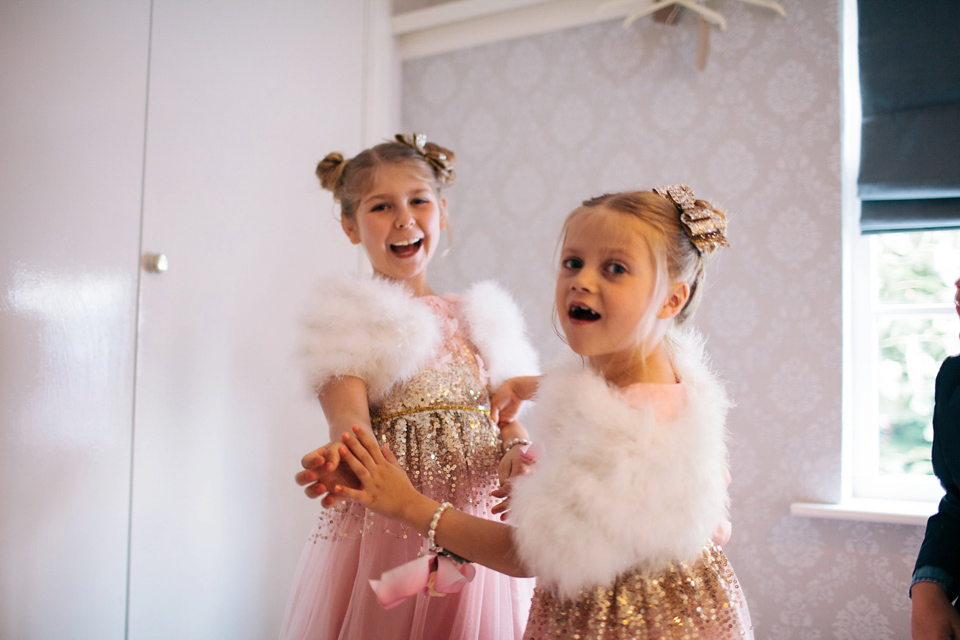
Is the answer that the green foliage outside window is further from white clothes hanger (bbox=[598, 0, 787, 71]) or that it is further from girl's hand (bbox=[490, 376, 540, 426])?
girl's hand (bbox=[490, 376, 540, 426])

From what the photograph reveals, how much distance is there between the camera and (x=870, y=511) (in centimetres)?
170

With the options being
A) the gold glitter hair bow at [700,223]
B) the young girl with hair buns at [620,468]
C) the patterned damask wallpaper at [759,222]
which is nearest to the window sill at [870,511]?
the patterned damask wallpaper at [759,222]

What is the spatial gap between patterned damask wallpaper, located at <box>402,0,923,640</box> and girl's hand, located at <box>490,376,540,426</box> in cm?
81

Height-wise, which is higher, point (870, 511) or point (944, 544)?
point (944, 544)

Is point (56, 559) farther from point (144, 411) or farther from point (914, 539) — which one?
point (914, 539)

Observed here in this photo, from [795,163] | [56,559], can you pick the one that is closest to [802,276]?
[795,163]

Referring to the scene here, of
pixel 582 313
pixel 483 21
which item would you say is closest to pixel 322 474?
pixel 582 313

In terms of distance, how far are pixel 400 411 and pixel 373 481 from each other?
316 millimetres

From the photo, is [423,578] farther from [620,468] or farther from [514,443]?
[514,443]

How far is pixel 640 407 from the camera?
0.87 m

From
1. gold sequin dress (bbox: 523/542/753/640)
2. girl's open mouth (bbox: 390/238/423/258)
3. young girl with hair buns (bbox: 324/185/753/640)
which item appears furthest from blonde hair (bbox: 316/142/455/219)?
gold sequin dress (bbox: 523/542/753/640)

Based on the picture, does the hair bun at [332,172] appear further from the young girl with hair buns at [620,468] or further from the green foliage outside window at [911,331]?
the green foliage outside window at [911,331]

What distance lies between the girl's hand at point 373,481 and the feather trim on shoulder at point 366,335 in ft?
0.83

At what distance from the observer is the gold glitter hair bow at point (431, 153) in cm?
146
